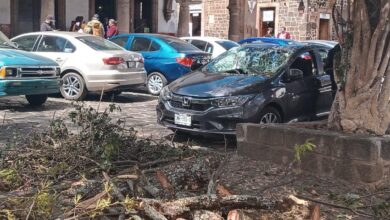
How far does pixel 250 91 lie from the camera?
786 centimetres

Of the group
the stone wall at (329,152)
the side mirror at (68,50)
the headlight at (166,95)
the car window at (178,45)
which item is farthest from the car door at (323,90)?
the side mirror at (68,50)

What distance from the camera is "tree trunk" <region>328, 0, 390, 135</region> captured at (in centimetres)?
572

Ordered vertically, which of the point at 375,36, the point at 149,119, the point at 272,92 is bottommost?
the point at 149,119

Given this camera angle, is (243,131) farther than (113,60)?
No

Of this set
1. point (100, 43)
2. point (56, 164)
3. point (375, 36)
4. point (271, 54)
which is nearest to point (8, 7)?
point (100, 43)

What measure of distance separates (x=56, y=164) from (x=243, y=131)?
208 cm

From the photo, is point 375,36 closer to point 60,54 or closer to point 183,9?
point 60,54

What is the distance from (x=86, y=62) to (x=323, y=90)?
18.7ft

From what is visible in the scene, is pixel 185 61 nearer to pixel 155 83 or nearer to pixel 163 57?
pixel 163 57

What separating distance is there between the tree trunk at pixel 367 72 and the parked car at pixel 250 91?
2.03 m

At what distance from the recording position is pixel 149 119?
10453 mm

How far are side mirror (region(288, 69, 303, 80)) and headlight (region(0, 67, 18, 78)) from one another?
17.1ft

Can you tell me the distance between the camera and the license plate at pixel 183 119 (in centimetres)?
789

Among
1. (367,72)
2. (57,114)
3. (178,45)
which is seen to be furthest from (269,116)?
(178,45)
